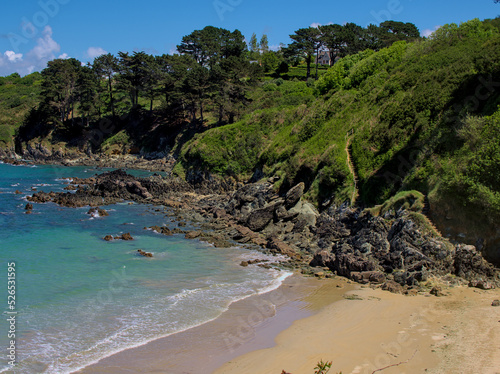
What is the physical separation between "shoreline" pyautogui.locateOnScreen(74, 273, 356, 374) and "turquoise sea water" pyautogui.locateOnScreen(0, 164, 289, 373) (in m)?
0.51

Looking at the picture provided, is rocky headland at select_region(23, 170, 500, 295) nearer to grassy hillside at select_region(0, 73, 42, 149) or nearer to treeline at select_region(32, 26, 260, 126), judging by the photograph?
treeline at select_region(32, 26, 260, 126)

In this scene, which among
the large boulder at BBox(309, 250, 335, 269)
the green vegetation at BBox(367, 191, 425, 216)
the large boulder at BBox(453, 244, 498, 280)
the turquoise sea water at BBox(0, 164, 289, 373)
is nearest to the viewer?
the turquoise sea water at BBox(0, 164, 289, 373)

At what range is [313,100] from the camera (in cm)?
4597

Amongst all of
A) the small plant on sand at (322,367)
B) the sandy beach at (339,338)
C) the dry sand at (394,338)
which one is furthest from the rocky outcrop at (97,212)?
the small plant on sand at (322,367)

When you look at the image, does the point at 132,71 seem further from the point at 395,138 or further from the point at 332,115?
the point at 395,138

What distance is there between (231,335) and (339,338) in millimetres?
3843

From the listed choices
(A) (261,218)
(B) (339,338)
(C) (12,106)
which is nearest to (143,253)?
(A) (261,218)

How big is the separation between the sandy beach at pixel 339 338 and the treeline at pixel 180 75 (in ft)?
159

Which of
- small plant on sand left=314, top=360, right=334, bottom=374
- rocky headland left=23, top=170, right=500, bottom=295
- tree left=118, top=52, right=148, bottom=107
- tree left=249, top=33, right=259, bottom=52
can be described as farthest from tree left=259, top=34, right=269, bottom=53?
small plant on sand left=314, top=360, right=334, bottom=374

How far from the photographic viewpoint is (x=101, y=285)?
64.6 feet

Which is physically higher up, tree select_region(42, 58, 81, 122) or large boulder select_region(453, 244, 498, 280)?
tree select_region(42, 58, 81, 122)

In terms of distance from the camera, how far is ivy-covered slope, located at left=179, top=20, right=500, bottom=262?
20797 mm

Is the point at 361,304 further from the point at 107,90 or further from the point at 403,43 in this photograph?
the point at 107,90

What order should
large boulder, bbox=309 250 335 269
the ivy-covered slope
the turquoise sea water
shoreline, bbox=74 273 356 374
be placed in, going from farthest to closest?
large boulder, bbox=309 250 335 269, the ivy-covered slope, the turquoise sea water, shoreline, bbox=74 273 356 374
